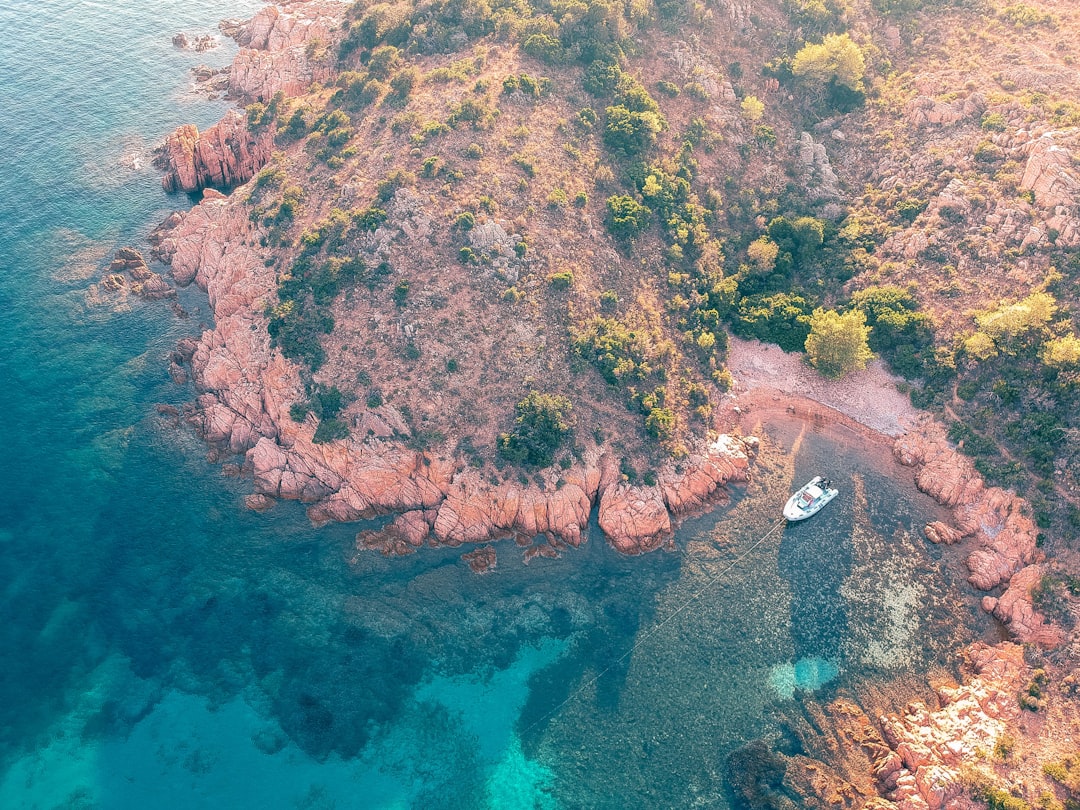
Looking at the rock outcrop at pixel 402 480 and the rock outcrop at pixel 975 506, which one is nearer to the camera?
the rock outcrop at pixel 975 506

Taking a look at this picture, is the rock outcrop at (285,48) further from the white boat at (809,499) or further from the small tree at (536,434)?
the white boat at (809,499)

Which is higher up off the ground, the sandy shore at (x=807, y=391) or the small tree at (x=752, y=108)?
the small tree at (x=752, y=108)

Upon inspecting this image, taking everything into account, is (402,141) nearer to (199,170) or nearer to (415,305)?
(415,305)

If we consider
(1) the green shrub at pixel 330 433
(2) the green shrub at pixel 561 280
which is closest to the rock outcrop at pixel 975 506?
(2) the green shrub at pixel 561 280

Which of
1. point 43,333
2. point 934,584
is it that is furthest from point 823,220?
point 43,333

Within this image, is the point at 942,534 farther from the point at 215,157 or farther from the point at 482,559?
the point at 215,157
